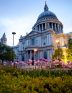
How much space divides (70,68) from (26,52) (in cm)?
6560

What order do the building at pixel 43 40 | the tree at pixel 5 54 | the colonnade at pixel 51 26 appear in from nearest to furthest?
the tree at pixel 5 54
the building at pixel 43 40
the colonnade at pixel 51 26

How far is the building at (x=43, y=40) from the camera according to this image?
78.5 meters

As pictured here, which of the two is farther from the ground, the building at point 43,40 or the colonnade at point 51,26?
the colonnade at point 51,26

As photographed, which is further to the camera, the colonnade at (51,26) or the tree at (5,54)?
the colonnade at (51,26)

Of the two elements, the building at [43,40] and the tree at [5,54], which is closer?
the tree at [5,54]

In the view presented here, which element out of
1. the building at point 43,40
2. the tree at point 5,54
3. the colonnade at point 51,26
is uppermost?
the colonnade at point 51,26

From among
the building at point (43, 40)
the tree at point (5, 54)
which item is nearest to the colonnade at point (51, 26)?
the building at point (43, 40)

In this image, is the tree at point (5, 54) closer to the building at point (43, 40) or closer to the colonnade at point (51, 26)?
the building at point (43, 40)

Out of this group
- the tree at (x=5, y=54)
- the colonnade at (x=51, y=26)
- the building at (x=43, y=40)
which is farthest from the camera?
the colonnade at (x=51, y=26)

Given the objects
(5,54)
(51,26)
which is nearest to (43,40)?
(51,26)

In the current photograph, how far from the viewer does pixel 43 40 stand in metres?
82.4

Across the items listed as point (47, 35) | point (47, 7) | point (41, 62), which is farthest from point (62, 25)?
point (41, 62)

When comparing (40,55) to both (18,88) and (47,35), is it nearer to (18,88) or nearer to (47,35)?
(47,35)

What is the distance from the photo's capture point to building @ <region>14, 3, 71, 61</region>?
258 feet
